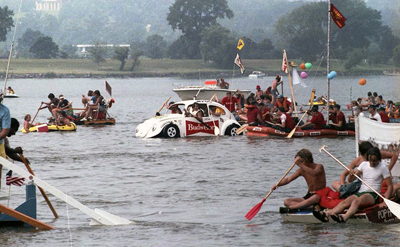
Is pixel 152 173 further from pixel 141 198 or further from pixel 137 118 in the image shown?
pixel 137 118

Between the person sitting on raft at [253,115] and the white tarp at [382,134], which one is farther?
the person sitting on raft at [253,115]

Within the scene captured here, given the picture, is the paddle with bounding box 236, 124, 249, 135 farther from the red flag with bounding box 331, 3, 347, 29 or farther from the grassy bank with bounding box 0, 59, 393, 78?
the grassy bank with bounding box 0, 59, 393, 78

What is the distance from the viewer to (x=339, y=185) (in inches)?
640

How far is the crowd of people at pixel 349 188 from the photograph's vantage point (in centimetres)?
1530

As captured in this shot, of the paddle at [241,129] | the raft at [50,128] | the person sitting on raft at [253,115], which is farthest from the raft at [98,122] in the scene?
the person sitting on raft at [253,115]

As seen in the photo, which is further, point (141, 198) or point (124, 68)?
point (124, 68)

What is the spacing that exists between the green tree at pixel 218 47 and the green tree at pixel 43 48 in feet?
109

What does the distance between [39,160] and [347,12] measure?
165515 mm

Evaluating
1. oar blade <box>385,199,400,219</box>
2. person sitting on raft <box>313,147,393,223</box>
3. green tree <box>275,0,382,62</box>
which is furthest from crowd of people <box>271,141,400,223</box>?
green tree <box>275,0,382,62</box>

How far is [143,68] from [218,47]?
611 inches

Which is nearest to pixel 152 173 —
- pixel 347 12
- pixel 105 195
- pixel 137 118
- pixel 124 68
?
pixel 105 195

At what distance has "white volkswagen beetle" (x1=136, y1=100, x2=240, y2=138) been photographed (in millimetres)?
32812

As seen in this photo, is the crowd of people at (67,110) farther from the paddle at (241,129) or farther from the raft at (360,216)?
the raft at (360,216)

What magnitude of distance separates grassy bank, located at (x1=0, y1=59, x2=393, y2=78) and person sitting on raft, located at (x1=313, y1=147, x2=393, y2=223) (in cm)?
14953
